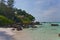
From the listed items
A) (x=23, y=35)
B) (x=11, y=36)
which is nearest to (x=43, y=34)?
(x=23, y=35)

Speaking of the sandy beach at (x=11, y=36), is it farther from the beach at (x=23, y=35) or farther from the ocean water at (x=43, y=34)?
the ocean water at (x=43, y=34)

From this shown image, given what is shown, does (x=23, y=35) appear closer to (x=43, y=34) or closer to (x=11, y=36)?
(x=11, y=36)

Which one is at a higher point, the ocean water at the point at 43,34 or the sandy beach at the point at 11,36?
the sandy beach at the point at 11,36

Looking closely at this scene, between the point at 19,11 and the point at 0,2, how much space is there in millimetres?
25371

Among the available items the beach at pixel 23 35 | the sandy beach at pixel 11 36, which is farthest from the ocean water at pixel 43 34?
the sandy beach at pixel 11 36

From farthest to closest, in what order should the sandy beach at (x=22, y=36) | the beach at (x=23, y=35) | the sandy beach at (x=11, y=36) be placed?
the beach at (x=23, y=35) < the sandy beach at (x=22, y=36) < the sandy beach at (x=11, y=36)

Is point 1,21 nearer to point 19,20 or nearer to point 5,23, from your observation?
point 5,23

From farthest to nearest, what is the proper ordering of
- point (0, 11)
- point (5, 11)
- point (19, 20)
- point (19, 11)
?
point (19, 11)
point (19, 20)
point (5, 11)
point (0, 11)

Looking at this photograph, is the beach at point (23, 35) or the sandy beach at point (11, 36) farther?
the beach at point (23, 35)

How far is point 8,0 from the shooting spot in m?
81.1

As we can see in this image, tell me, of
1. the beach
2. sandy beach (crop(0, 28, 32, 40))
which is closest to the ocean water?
the beach

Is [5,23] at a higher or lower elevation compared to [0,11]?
lower

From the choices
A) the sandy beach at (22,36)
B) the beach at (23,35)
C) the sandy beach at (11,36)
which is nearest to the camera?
the sandy beach at (11,36)

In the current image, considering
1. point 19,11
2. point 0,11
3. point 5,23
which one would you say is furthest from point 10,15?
point 19,11
